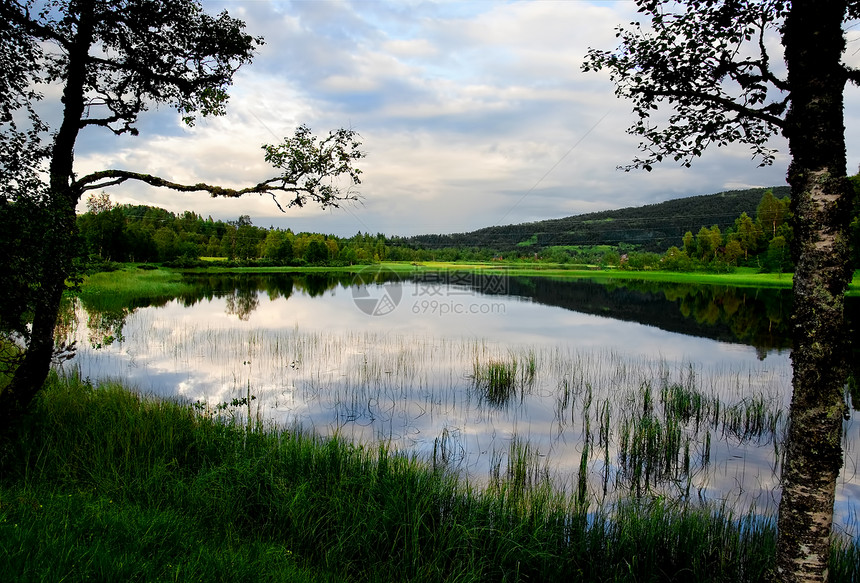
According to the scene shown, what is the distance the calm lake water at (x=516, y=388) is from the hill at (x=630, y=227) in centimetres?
11895

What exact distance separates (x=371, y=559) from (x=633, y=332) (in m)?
26.0

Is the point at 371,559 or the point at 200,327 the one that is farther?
the point at 200,327

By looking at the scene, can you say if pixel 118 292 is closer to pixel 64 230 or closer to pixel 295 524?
pixel 64 230

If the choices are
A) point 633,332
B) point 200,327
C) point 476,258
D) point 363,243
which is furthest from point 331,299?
point 363,243

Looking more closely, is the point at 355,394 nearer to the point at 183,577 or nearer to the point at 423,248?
the point at 183,577

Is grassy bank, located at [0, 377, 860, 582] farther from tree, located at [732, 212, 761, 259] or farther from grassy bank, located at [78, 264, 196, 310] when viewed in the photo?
tree, located at [732, 212, 761, 259]

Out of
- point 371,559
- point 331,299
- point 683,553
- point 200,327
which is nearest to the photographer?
point 371,559

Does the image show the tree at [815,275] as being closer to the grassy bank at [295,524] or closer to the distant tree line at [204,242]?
the grassy bank at [295,524]

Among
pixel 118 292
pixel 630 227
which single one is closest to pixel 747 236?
pixel 630 227

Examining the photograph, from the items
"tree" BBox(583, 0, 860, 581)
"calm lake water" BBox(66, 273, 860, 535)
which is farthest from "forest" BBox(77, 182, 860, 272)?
"tree" BBox(583, 0, 860, 581)

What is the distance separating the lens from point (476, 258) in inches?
5453

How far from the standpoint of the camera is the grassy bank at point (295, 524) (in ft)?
12.9

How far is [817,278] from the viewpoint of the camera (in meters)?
3.20

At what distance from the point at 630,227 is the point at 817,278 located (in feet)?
587
